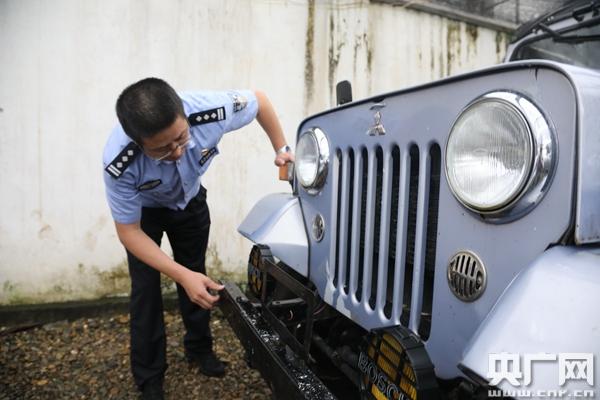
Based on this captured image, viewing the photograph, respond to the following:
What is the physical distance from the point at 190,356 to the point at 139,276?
0.70 meters

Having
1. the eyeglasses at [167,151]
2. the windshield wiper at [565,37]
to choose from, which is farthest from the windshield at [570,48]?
the eyeglasses at [167,151]

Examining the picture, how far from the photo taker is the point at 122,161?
165 centimetres

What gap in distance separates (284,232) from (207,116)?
62 cm

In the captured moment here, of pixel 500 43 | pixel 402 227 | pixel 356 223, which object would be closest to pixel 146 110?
pixel 356 223

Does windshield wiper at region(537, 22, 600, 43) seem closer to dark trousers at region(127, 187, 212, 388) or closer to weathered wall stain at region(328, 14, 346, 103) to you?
weathered wall stain at region(328, 14, 346, 103)

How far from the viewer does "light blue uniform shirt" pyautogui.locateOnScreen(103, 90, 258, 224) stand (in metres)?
1.68

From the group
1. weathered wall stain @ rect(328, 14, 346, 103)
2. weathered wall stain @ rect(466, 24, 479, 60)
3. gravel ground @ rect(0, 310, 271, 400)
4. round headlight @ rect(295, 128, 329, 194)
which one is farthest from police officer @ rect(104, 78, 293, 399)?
weathered wall stain @ rect(466, 24, 479, 60)

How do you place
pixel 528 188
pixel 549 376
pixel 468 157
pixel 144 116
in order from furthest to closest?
pixel 144 116
pixel 468 157
pixel 528 188
pixel 549 376

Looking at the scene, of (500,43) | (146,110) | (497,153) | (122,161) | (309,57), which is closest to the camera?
(497,153)

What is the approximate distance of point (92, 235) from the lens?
306cm

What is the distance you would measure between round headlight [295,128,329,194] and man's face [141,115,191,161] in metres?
0.44

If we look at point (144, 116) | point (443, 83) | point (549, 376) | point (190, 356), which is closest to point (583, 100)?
point (443, 83)

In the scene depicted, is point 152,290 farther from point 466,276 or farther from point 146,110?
point 466,276

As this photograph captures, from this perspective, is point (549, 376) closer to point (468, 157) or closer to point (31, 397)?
point (468, 157)
